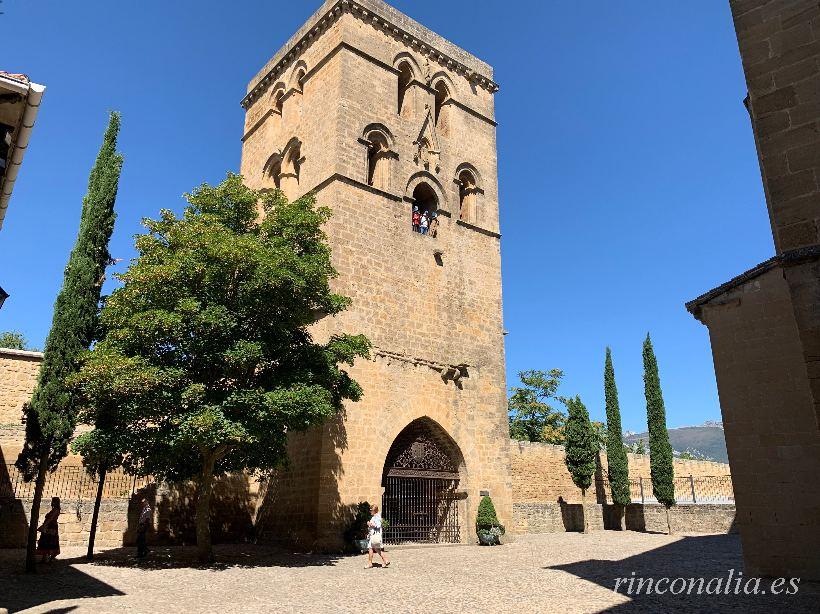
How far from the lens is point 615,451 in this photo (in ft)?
78.5

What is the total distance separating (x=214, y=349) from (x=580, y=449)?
16493 millimetres

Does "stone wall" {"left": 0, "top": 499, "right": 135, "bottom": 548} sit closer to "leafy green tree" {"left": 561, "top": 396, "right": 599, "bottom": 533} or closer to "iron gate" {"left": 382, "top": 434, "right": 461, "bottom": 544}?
"iron gate" {"left": 382, "top": 434, "right": 461, "bottom": 544}

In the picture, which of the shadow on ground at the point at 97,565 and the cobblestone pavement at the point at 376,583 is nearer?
the cobblestone pavement at the point at 376,583

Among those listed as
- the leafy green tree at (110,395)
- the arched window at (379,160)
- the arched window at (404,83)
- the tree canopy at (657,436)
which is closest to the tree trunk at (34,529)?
the leafy green tree at (110,395)

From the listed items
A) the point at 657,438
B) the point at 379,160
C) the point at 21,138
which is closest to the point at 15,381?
the point at 379,160

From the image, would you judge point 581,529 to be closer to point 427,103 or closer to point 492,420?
point 492,420

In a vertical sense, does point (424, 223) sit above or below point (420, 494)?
above

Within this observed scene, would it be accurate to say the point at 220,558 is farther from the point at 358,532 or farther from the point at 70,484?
the point at 70,484

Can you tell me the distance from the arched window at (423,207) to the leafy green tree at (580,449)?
1011 cm

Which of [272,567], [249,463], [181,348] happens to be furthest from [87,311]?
[272,567]

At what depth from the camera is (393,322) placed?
636 inches

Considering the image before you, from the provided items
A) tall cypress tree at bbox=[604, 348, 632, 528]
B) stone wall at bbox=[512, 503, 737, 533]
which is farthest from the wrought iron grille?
tall cypress tree at bbox=[604, 348, 632, 528]

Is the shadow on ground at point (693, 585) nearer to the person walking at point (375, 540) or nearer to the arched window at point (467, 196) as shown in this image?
the person walking at point (375, 540)

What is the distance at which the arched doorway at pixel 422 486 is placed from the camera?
1567 cm
